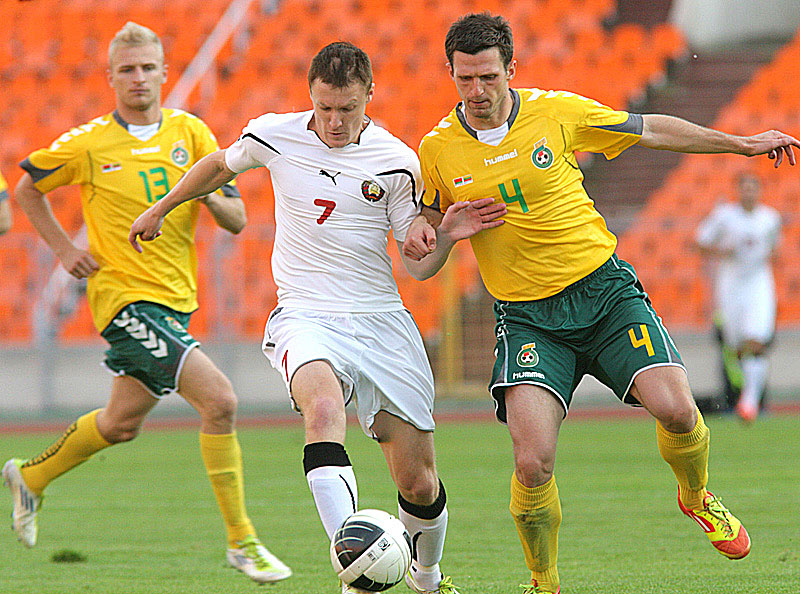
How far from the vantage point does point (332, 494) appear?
4.24 m

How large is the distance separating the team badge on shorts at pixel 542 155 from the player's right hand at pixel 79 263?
2485 mm

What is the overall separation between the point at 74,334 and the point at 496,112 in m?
11.8

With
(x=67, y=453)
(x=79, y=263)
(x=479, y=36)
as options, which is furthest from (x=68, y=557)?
(x=479, y=36)

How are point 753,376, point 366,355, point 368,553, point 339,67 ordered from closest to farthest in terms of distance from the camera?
point 368,553
point 339,67
point 366,355
point 753,376

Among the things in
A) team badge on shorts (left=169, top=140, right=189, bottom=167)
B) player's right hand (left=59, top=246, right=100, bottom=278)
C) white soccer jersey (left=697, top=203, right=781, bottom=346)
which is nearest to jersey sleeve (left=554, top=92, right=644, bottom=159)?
team badge on shorts (left=169, top=140, right=189, bottom=167)

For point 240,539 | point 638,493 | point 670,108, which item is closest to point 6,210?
point 240,539

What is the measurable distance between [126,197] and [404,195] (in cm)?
190

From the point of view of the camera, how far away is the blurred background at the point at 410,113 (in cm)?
1545

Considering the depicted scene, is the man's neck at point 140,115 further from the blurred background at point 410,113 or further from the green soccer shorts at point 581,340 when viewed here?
the blurred background at point 410,113

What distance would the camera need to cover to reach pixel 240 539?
567 centimetres

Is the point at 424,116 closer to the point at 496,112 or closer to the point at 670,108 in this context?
the point at 670,108

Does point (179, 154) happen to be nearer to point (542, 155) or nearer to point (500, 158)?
point (500, 158)

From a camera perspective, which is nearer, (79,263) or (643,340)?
(643,340)

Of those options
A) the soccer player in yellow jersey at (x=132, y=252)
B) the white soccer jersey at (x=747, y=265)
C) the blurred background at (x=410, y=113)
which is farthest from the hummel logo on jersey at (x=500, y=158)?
the blurred background at (x=410, y=113)
